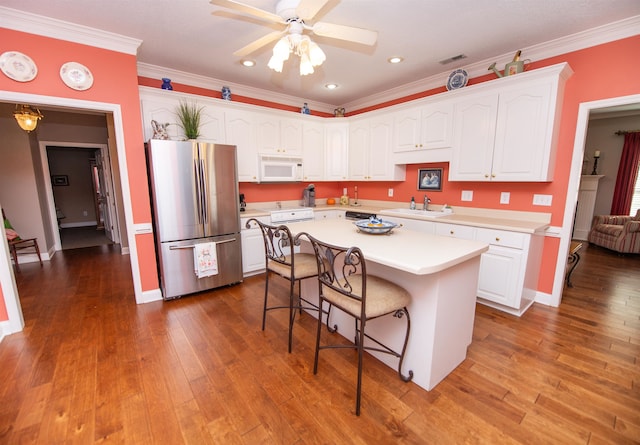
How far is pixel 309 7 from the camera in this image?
163cm

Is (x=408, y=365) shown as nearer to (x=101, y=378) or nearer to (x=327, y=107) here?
(x=101, y=378)

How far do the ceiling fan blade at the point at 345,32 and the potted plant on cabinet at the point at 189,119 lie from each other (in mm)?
1981

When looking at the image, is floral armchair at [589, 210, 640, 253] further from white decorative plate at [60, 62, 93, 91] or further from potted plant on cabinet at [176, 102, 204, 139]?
white decorative plate at [60, 62, 93, 91]

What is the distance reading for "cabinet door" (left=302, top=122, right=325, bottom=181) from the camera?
14.6 feet

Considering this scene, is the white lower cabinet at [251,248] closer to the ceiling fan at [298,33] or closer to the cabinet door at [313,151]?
the cabinet door at [313,151]

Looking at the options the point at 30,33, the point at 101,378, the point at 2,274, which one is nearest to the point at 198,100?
the point at 30,33

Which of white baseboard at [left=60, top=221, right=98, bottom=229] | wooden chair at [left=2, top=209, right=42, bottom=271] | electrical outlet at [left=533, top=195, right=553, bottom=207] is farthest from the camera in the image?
white baseboard at [left=60, top=221, right=98, bottom=229]

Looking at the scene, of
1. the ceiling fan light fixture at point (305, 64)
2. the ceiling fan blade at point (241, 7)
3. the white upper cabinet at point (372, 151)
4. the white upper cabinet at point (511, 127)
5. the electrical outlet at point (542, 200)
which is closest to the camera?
the ceiling fan blade at point (241, 7)

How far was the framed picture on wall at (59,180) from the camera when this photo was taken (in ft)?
25.0

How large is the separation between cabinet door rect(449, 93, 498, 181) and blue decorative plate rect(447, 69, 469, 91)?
30cm

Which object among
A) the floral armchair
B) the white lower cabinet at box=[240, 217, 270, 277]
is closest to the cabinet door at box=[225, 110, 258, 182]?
the white lower cabinet at box=[240, 217, 270, 277]

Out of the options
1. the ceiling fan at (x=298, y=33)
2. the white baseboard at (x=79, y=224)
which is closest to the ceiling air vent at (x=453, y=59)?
the ceiling fan at (x=298, y=33)

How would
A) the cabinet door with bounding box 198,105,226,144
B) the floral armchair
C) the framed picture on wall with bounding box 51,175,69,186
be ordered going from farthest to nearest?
1. the framed picture on wall with bounding box 51,175,69,186
2. the floral armchair
3. the cabinet door with bounding box 198,105,226,144

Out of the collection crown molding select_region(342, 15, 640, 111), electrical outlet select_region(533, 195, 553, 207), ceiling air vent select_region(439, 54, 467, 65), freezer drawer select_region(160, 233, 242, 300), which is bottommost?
freezer drawer select_region(160, 233, 242, 300)
